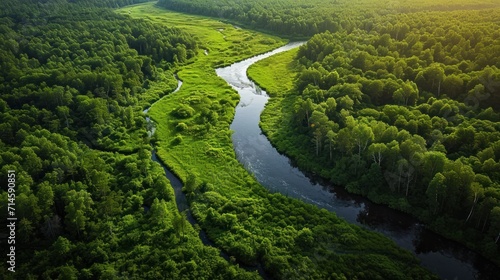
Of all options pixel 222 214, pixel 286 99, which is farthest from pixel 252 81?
pixel 222 214

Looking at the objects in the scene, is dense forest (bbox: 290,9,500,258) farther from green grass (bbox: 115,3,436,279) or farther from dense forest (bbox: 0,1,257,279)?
dense forest (bbox: 0,1,257,279)

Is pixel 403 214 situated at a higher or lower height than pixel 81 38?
lower

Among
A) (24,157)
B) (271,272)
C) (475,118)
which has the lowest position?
(271,272)

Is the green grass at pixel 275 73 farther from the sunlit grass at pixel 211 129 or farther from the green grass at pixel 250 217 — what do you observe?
the green grass at pixel 250 217

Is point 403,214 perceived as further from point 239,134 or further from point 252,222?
point 239,134

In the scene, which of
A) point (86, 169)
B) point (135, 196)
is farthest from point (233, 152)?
point (86, 169)

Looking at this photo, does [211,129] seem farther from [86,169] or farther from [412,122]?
[412,122]

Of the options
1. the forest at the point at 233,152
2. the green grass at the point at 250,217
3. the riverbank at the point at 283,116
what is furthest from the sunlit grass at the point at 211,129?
the riverbank at the point at 283,116
